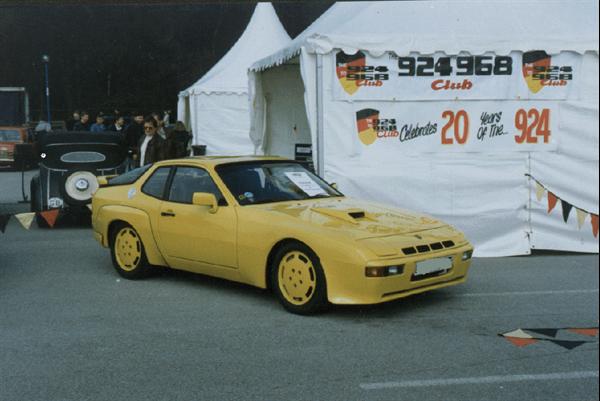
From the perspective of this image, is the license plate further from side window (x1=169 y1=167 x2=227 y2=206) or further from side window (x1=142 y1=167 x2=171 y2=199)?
side window (x1=142 y1=167 x2=171 y2=199)

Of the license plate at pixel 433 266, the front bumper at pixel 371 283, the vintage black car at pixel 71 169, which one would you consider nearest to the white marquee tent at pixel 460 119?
the license plate at pixel 433 266

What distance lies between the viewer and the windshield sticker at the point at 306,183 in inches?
277

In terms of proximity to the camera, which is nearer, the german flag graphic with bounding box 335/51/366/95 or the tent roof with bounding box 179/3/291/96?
the german flag graphic with bounding box 335/51/366/95

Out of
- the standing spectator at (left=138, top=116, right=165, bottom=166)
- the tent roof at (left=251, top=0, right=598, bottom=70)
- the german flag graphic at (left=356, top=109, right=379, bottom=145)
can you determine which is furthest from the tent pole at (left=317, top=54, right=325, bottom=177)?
the standing spectator at (left=138, top=116, right=165, bottom=166)

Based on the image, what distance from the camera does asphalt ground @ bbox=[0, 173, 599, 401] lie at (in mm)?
4117

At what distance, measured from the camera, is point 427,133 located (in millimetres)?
8906

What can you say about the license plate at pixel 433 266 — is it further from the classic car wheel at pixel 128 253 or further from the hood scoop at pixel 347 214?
the classic car wheel at pixel 128 253

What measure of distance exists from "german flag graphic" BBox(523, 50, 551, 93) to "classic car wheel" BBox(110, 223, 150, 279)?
5066 mm

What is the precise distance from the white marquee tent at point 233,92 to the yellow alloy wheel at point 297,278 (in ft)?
49.4

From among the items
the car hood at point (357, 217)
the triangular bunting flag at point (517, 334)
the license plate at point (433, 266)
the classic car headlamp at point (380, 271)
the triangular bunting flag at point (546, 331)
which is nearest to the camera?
the triangular bunting flag at point (517, 334)

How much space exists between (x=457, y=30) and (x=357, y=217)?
12.5ft

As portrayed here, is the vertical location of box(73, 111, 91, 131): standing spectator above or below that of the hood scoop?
above

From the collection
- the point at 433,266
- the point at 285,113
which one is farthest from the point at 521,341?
the point at 285,113

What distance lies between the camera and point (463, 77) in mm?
8844
